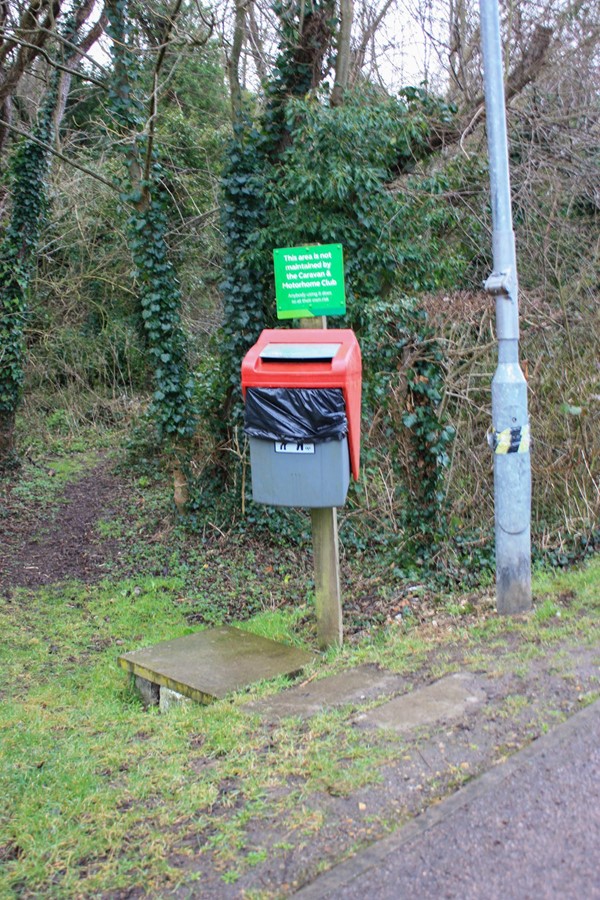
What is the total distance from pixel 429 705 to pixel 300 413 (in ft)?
6.44

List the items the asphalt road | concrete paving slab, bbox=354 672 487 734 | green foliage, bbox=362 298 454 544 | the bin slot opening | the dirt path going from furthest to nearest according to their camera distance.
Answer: the dirt path → green foliage, bbox=362 298 454 544 → the bin slot opening → concrete paving slab, bbox=354 672 487 734 → the asphalt road

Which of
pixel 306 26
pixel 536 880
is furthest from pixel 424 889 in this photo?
pixel 306 26

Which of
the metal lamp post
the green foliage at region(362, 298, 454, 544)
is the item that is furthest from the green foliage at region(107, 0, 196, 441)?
the metal lamp post

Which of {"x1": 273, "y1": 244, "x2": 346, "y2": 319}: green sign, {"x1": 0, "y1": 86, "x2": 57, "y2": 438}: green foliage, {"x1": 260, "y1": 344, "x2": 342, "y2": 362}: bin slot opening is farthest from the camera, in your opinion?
{"x1": 0, "y1": 86, "x2": 57, "y2": 438}: green foliage

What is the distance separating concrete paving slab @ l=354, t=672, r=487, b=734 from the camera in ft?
13.5

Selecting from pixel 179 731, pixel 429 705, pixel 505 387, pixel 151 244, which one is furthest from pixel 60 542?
pixel 429 705

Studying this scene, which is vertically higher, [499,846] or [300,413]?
[300,413]

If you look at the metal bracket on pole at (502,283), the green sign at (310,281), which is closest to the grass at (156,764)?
the metal bracket on pole at (502,283)

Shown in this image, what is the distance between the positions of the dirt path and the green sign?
16.0 feet

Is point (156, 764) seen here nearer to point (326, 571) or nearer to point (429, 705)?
point (429, 705)

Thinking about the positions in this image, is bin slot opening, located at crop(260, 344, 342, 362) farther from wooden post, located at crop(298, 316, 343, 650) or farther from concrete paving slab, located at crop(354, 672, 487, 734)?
concrete paving slab, located at crop(354, 672, 487, 734)

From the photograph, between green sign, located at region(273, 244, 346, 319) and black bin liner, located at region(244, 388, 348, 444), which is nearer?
black bin liner, located at region(244, 388, 348, 444)

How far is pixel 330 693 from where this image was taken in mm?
4754

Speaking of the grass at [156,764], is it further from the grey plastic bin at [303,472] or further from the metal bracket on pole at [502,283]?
the metal bracket on pole at [502,283]
